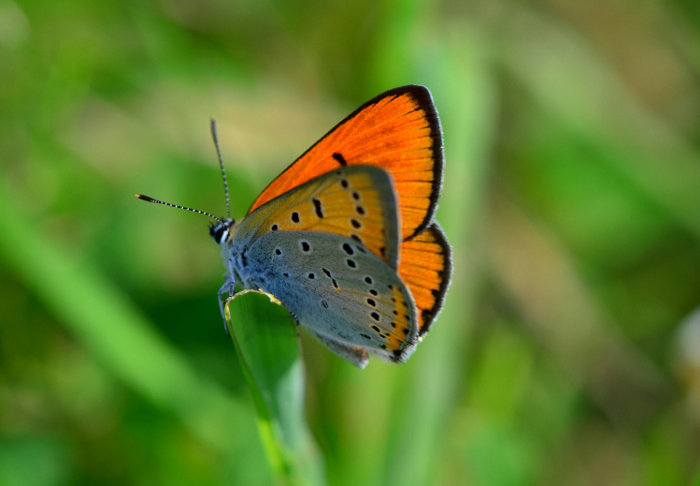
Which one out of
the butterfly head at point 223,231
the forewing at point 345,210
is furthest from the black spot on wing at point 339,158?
the butterfly head at point 223,231

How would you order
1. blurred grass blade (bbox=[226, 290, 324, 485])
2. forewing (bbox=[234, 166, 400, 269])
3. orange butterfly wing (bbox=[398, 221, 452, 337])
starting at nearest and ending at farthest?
blurred grass blade (bbox=[226, 290, 324, 485]), forewing (bbox=[234, 166, 400, 269]), orange butterfly wing (bbox=[398, 221, 452, 337])

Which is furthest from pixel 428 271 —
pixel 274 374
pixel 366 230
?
pixel 274 374

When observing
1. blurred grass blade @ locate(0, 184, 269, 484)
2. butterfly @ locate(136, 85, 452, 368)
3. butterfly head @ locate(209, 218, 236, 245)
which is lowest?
blurred grass blade @ locate(0, 184, 269, 484)

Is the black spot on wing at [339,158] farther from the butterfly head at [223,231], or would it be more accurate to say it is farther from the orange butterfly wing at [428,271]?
the butterfly head at [223,231]

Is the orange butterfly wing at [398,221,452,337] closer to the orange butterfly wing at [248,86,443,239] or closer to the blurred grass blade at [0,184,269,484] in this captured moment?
the orange butterfly wing at [248,86,443,239]

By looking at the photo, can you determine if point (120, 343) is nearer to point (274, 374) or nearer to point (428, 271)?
point (274, 374)

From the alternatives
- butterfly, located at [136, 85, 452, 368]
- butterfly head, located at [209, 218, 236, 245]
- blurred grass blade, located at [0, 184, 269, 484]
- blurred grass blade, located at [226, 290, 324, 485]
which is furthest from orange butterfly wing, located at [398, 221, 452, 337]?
blurred grass blade, located at [0, 184, 269, 484]

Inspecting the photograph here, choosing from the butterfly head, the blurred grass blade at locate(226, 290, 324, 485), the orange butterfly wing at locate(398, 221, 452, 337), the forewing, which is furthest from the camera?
the butterfly head
